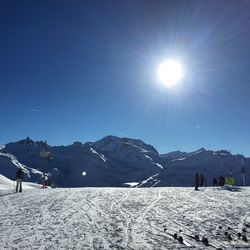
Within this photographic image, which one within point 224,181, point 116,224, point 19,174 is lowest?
point 116,224

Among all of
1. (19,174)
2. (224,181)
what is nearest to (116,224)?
(19,174)

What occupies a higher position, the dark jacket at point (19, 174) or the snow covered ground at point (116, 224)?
the dark jacket at point (19, 174)

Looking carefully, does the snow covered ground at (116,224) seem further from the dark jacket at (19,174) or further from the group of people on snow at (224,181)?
the group of people on snow at (224,181)

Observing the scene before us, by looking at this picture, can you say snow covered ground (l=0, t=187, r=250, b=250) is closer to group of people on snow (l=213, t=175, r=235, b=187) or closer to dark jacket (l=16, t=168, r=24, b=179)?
dark jacket (l=16, t=168, r=24, b=179)

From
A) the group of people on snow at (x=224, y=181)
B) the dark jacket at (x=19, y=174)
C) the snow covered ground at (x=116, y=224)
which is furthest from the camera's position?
the group of people on snow at (x=224, y=181)

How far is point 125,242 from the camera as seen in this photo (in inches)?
498

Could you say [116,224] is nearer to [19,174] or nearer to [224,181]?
[19,174]

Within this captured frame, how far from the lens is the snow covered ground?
12539mm

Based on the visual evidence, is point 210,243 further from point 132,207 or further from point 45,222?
point 132,207

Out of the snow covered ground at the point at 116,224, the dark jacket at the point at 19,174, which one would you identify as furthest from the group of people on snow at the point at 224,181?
the snow covered ground at the point at 116,224

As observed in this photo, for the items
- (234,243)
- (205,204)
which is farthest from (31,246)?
(205,204)

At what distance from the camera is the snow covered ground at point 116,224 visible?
41.1 ft

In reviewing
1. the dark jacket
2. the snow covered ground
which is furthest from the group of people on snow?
the snow covered ground

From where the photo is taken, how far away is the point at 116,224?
15.9 m
